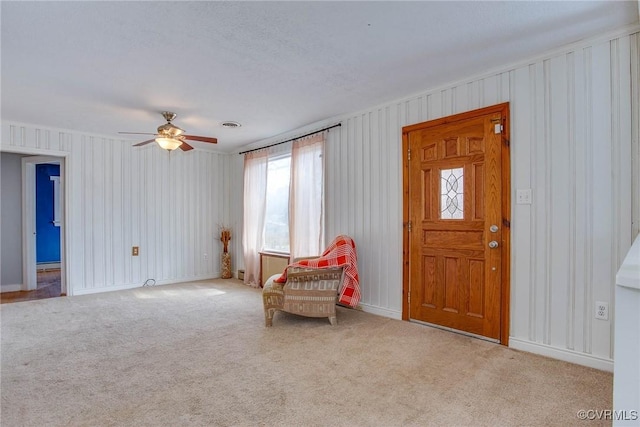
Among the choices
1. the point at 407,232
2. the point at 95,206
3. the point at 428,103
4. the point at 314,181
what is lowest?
the point at 407,232

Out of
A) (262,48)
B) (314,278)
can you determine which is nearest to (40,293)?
(314,278)

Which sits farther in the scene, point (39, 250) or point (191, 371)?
point (39, 250)

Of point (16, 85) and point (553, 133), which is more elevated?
point (16, 85)

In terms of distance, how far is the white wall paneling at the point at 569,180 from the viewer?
243cm

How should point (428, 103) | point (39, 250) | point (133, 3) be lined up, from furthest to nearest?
1. point (39, 250)
2. point (428, 103)
3. point (133, 3)

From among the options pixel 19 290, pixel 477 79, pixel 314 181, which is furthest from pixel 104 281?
pixel 477 79

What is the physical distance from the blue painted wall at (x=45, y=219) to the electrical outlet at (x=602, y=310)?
933 centimetres

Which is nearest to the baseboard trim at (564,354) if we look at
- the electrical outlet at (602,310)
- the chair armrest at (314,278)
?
the electrical outlet at (602,310)

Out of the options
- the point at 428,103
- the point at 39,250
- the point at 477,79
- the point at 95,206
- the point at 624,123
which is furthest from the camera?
the point at 39,250

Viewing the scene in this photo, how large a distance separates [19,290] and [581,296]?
24.2ft

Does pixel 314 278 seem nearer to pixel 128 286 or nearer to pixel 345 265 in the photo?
pixel 345 265

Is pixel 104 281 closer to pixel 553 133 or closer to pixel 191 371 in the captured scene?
pixel 191 371

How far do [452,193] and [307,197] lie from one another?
205cm

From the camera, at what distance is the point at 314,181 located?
4656 millimetres
